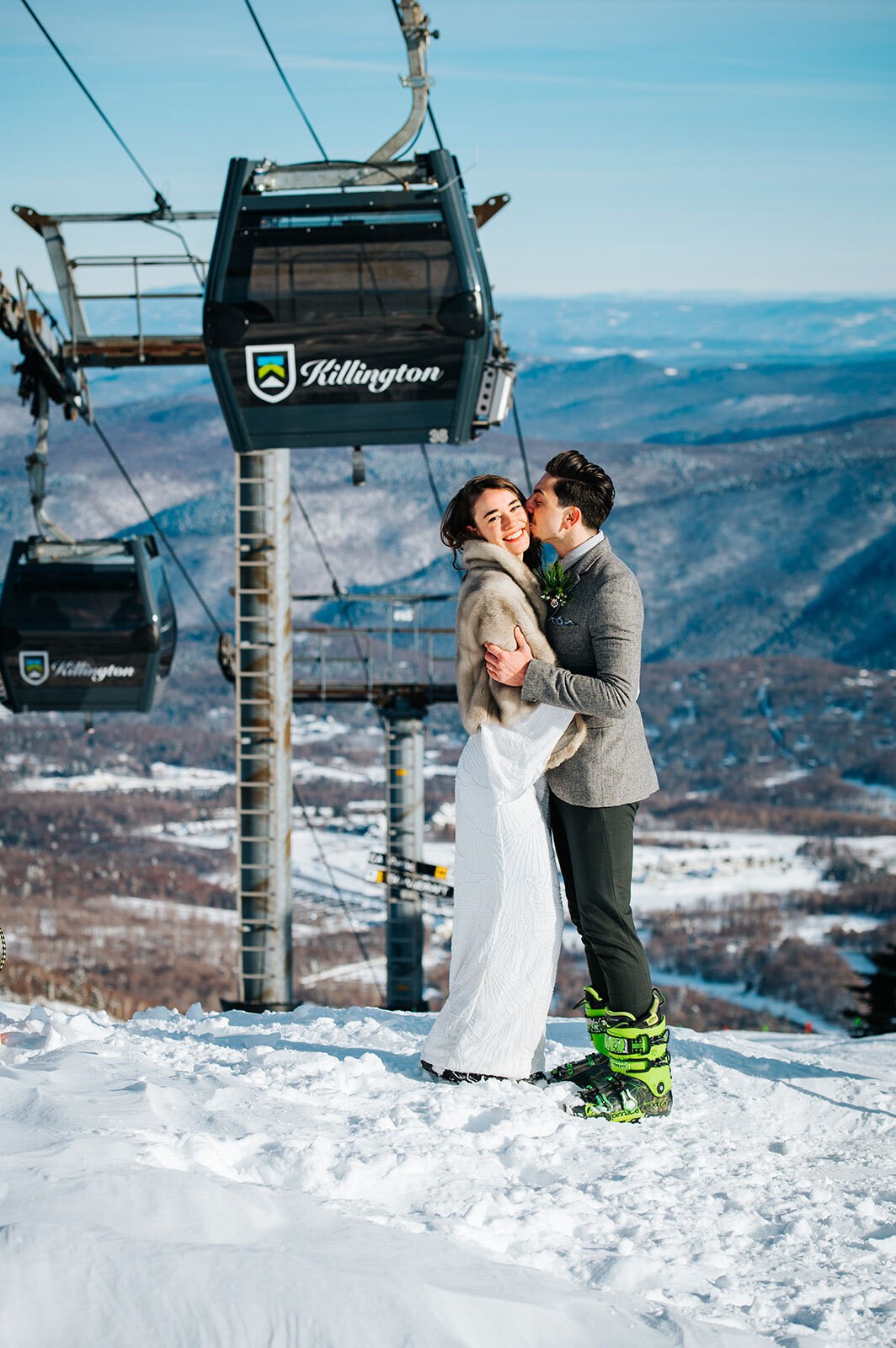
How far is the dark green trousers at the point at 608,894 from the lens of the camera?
3.50 m

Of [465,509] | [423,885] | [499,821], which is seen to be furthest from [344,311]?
[423,885]

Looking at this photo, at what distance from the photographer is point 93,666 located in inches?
458

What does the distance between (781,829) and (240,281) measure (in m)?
122

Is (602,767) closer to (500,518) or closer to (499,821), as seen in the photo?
(499,821)

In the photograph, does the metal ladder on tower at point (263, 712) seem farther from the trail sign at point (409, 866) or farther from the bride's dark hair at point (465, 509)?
the bride's dark hair at point (465, 509)

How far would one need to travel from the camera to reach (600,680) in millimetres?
3373

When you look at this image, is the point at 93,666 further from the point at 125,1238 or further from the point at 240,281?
the point at 125,1238

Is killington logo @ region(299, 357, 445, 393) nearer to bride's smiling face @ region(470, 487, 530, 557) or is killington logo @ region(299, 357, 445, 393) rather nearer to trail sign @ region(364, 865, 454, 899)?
bride's smiling face @ region(470, 487, 530, 557)

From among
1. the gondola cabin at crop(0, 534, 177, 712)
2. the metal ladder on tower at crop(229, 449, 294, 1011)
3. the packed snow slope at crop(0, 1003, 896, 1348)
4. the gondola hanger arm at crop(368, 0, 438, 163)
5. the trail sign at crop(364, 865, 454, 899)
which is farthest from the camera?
the trail sign at crop(364, 865, 454, 899)

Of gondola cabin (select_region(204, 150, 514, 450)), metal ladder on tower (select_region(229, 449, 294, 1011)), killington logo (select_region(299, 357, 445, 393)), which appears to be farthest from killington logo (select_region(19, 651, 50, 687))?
killington logo (select_region(299, 357, 445, 393))

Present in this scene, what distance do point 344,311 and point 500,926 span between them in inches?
160

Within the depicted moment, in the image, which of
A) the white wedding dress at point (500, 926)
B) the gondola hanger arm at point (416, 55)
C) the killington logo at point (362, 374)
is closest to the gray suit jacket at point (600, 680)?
the white wedding dress at point (500, 926)

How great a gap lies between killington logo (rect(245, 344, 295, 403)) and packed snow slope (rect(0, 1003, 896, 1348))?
357 centimetres

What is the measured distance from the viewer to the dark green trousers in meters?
3.50
